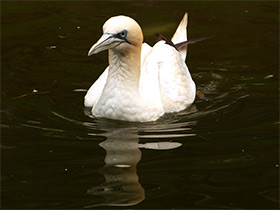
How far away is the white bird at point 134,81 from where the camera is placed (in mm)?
7968

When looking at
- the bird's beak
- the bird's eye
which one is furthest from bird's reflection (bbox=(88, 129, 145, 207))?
the bird's eye

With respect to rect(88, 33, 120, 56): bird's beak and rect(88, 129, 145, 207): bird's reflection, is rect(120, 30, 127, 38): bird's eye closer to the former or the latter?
rect(88, 33, 120, 56): bird's beak

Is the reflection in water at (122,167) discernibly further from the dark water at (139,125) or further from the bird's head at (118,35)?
the bird's head at (118,35)

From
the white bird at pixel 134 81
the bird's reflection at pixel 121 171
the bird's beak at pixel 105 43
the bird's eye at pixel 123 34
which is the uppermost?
the bird's eye at pixel 123 34

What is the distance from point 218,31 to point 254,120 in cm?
396

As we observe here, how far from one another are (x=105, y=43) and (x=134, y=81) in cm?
81

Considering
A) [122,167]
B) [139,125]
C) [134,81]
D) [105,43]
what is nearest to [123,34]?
[105,43]

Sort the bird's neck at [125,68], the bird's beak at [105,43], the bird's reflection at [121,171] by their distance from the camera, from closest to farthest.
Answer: the bird's reflection at [121,171], the bird's beak at [105,43], the bird's neck at [125,68]

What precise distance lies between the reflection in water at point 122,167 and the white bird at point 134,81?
1.26 feet

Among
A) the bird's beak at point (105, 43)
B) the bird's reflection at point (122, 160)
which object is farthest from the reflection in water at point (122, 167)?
the bird's beak at point (105, 43)

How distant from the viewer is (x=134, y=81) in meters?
8.42

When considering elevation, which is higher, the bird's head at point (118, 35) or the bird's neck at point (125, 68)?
the bird's head at point (118, 35)

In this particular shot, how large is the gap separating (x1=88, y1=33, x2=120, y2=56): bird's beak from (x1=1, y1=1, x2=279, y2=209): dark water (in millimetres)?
955

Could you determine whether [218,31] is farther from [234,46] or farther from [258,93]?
[258,93]
